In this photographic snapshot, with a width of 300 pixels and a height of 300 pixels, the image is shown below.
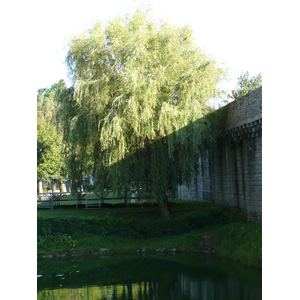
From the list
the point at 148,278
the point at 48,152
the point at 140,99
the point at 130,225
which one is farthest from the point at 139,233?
the point at 48,152

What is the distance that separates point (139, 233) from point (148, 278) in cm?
436

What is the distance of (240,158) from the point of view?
1800 cm

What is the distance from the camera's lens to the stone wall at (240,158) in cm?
1603

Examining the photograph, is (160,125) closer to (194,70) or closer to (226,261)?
(194,70)

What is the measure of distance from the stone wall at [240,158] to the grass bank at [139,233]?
0.90 meters

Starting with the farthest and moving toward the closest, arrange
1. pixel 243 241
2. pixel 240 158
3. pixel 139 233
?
pixel 240 158, pixel 139 233, pixel 243 241

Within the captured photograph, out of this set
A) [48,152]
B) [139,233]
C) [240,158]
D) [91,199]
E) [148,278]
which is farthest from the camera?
[48,152]

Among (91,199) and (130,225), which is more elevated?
(91,199)

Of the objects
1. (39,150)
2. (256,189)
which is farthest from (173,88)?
(39,150)

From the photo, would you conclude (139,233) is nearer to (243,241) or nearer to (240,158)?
(243,241)

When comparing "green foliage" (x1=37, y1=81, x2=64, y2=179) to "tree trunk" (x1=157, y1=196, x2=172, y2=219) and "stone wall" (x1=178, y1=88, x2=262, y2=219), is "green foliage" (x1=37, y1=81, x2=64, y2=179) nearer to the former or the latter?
"stone wall" (x1=178, y1=88, x2=262, y2=219)

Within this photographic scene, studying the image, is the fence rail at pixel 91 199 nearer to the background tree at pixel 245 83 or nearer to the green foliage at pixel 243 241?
the green foliage at pixel 243 241

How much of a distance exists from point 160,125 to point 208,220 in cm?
417
